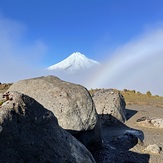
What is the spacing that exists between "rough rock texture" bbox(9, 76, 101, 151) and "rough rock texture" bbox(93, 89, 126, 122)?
29.0 ft

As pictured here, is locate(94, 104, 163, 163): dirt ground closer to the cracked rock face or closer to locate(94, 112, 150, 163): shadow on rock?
locate(94, 112, 150, 163): shadow on rock

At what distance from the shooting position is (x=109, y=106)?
26.8 meters

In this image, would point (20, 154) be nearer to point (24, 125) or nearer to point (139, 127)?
point (24, 125)

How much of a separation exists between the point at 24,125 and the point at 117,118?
18.3m

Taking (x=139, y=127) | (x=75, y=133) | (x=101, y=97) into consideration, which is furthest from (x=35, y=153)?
(x=101, y=97)

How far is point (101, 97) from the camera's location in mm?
28500

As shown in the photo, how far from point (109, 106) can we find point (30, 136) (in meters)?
18.3

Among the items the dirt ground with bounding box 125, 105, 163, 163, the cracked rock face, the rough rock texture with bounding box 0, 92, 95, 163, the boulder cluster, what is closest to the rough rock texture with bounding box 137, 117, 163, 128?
the dirt ground with bounding box 125, 105, 163, 163

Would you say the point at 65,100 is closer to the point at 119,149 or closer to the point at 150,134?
the point at 119,149

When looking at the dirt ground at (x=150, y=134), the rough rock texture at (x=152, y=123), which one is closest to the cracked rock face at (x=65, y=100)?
the dirt ground at (x=150, y=134)

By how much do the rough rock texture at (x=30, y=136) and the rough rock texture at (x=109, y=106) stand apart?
15.7 m

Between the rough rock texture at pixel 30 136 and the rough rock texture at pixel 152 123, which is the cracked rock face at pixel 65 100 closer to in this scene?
the rough rock texture at pixel 30 136

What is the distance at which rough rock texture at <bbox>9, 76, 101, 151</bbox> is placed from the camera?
15609 millimetres

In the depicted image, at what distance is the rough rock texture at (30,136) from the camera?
27.4 ft
